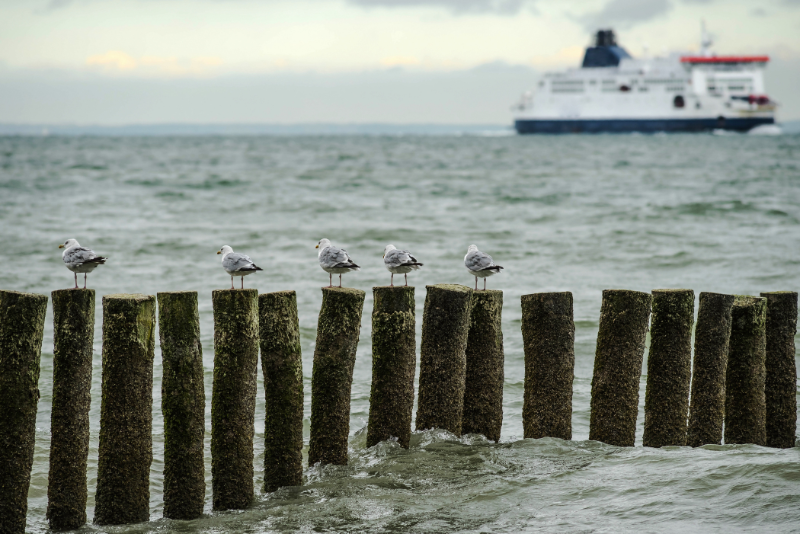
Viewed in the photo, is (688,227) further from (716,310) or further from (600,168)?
(600,168)

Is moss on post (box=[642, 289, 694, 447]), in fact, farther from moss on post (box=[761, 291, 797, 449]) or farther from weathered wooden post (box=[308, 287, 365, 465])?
weathered wooden post (box=[308, 287, 365, 465])

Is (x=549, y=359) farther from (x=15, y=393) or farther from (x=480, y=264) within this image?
(x=15, y=393)

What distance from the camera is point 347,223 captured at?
2095cm

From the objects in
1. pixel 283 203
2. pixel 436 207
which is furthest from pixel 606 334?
pixel 283 203

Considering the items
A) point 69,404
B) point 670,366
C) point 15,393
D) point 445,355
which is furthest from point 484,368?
point 15,393

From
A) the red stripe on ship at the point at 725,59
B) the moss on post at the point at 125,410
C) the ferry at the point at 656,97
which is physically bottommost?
the moss on post at the point at 125,410

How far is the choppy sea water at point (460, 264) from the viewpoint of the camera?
4816mm

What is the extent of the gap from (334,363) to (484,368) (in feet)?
3.89

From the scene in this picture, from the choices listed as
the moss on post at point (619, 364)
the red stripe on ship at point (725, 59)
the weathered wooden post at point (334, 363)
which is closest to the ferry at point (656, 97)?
the red stripe on ship at point (725, 59)

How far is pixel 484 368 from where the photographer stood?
5.77 meters

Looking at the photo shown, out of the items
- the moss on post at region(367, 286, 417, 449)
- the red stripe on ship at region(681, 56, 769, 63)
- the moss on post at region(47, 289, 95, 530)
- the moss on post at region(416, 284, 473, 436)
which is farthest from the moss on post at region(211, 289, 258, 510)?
the red stripe on ship at region(681, 56, 769, 63)

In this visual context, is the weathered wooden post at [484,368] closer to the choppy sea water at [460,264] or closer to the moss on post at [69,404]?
the choppy sea water at [460,264]

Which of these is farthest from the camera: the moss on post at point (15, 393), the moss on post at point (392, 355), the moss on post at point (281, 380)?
the moss on post at point (392, 355)

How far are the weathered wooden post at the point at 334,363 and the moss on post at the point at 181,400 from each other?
0.85m
